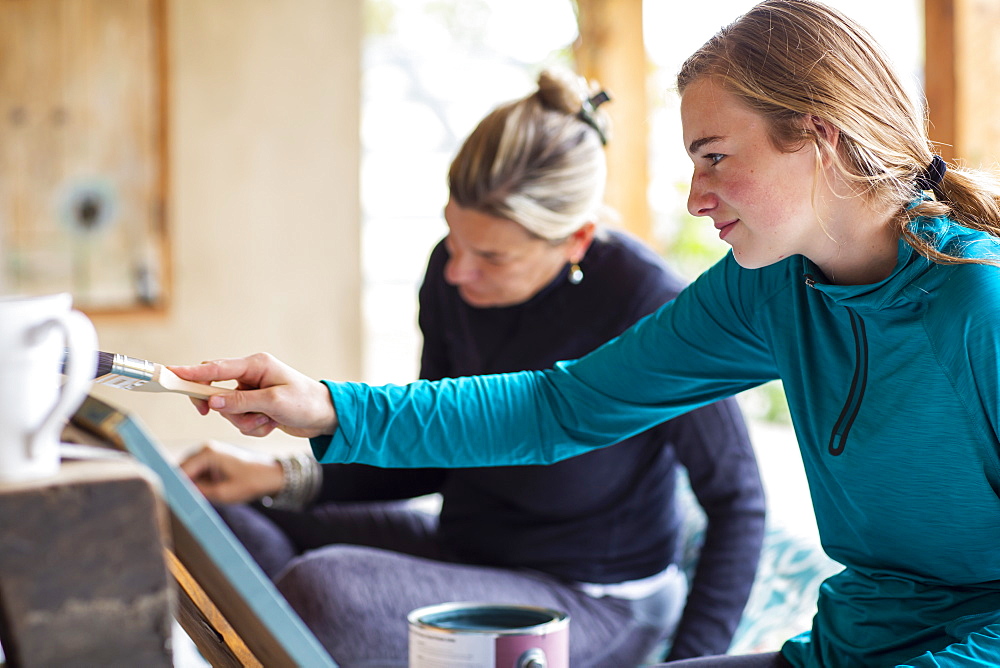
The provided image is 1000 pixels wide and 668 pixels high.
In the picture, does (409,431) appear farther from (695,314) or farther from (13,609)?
(13,609)

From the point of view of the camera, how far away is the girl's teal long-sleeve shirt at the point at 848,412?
92cm

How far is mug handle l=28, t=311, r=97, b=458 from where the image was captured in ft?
1.78

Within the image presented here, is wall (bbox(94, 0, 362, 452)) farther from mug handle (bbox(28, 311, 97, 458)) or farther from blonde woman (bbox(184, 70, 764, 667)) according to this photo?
mug handle (bbox(28, 311, 97, 458))

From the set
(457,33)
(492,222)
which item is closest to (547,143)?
(492,222)

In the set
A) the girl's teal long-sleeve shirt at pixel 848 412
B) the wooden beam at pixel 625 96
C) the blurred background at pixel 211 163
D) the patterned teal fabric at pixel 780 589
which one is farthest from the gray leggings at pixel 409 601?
the wooden beam at pixel 625 96

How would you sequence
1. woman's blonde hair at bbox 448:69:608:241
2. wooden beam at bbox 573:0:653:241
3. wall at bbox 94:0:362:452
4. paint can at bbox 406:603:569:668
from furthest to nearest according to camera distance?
wall at bbox 94:0:362:452
wooden beam at bbox 573:0:653:241
woman's blonde hair at bbox 448:69:608:241
paint can at bbox 406:603:569:668

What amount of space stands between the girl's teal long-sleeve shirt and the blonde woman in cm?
32

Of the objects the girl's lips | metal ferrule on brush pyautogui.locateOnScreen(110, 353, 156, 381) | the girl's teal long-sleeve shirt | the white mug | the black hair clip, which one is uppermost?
the black hair clip

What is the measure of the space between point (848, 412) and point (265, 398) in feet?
1.91

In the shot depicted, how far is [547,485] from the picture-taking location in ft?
5.11

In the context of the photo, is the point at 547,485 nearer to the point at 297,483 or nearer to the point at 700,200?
the point at 297,483

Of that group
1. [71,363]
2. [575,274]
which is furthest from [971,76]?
[71,363]

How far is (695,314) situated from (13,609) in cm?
84

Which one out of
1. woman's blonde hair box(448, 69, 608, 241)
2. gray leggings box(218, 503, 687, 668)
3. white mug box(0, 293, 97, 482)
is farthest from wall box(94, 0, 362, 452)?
white mug box(0, 293, 97, 482)
